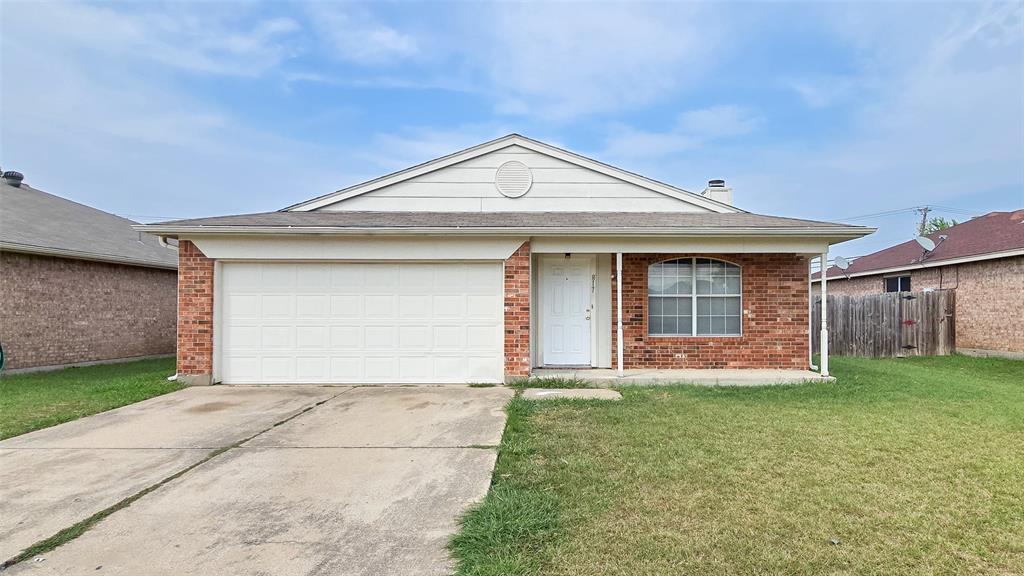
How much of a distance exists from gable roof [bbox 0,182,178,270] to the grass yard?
1031 cm

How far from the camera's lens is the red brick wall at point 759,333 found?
9.01 meters

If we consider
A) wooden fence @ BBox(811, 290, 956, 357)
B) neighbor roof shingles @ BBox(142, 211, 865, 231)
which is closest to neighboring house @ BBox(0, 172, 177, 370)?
neighbor roof shingles @ BBox(142, 211, 865, 231)

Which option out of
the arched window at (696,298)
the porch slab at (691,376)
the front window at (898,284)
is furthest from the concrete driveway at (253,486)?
the front window at (898,284)

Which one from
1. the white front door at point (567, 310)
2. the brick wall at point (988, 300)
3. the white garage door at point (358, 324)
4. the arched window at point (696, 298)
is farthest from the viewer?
the brick wall at point (988, 300)

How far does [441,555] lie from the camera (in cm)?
279

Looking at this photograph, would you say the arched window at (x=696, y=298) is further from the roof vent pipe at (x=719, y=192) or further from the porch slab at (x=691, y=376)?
the roof vent pipe at (x=719, y=192)

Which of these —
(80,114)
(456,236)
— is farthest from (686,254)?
(80,114)

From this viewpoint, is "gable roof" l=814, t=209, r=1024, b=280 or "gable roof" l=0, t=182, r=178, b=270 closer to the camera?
"gable roof" l=0, t=182, r=178, b=270

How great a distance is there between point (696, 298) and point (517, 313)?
11.6 feet

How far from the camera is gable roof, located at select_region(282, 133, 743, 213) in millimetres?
10297

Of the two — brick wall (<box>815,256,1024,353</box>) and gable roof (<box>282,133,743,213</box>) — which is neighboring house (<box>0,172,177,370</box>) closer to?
gable roof (<box>282,133,743,213</box>)

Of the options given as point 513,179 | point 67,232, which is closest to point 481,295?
→ point 513,179

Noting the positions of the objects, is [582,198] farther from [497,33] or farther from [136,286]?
[136,286]

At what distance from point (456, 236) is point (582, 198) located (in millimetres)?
3428
